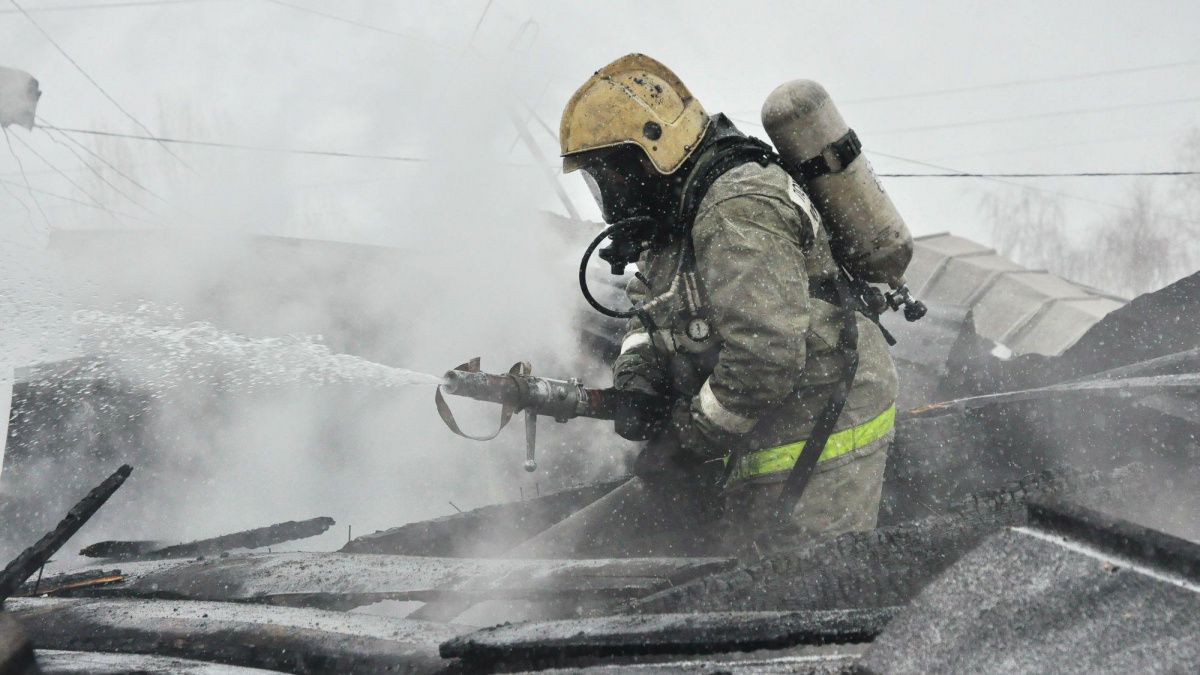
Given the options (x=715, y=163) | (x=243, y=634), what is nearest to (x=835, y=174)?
(x=715, y=163)

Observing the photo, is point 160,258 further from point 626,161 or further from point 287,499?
point 626,161

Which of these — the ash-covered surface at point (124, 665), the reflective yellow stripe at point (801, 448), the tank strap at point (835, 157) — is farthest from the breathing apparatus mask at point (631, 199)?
the ash-covered surface at point (124, 665)

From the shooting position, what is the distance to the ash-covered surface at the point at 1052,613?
1143 mm

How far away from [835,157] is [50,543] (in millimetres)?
2575

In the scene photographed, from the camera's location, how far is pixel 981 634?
1.25 m

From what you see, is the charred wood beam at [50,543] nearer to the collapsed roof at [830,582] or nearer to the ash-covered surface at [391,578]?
the collapsed roof at [830,582]

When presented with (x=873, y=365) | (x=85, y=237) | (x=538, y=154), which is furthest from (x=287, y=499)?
(x=538, y=154)

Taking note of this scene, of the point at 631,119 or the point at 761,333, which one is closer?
the point at 761,333

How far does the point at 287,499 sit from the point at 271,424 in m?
0.48

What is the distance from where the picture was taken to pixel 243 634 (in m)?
2.29

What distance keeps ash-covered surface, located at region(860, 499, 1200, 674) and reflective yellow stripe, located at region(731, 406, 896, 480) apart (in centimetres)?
153

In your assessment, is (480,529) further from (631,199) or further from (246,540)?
(631,199)

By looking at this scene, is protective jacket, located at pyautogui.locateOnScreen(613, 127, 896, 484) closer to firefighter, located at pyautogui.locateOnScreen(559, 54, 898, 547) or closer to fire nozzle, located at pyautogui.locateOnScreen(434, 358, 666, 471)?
firefighter, located at pyautogui.locateOnScreen(559, 54, 898, 547)

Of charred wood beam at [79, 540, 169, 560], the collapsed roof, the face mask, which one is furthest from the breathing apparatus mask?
charred wood beam at [79, 540, 169, 560]
